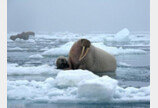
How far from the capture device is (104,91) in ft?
12.2

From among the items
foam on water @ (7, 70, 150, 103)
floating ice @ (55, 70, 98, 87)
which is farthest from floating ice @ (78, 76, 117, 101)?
floating ice @ (55, 70, 98, 87)

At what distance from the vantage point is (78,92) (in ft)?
12.6

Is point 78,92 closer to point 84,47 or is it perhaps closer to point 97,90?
point 97,90

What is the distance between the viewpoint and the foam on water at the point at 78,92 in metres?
3.75

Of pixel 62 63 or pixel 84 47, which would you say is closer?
pixel 84 47

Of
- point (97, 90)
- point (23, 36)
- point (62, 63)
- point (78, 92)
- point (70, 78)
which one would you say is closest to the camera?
point (97, 90)

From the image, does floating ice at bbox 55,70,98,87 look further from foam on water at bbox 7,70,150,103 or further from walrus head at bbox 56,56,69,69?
walrus head at bbox 56,56,69,69

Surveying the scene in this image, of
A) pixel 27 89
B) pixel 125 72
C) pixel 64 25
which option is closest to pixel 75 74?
pixel 27 89

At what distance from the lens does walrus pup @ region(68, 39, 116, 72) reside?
6.23m

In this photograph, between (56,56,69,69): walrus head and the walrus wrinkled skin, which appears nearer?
(56,56,69,69): walrus head

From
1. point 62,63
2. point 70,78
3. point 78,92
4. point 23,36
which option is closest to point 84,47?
point 62,63

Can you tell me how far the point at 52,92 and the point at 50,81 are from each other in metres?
0.74

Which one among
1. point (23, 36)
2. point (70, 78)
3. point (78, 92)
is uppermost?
point (23, 36)

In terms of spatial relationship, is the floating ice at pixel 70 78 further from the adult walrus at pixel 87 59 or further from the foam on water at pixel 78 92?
the adult walrus at pixel 87 59
